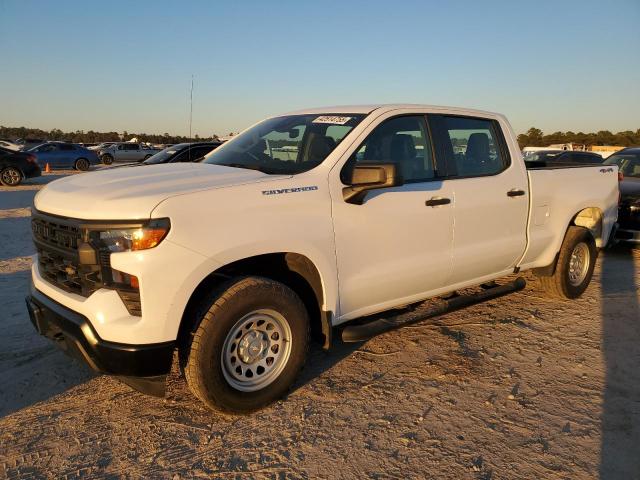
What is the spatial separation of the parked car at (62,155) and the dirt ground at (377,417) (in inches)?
906

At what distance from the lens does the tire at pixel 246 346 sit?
297 centimetres

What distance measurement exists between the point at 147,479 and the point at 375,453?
3.98 ft

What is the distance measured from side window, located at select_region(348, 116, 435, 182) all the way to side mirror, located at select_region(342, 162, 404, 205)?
0.38 m

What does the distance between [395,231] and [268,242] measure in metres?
1.07

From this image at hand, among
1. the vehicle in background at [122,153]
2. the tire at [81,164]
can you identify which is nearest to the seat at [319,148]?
the tire at [81,164]

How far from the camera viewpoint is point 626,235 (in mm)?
7781

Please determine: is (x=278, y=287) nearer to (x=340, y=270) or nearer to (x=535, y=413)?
(x=340, y=270)

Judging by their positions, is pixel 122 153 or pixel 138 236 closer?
pixel 138 236

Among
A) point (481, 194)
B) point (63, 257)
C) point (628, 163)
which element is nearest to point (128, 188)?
point (63, 257)

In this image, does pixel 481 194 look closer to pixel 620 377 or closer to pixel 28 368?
pixel 620 377

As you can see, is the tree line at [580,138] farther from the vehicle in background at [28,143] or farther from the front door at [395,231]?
the front door at [395,231]

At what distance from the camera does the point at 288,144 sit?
4.00 m

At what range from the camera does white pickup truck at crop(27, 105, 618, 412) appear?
109 inches

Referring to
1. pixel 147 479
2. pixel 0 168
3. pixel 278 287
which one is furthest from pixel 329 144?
pixel 0 168
